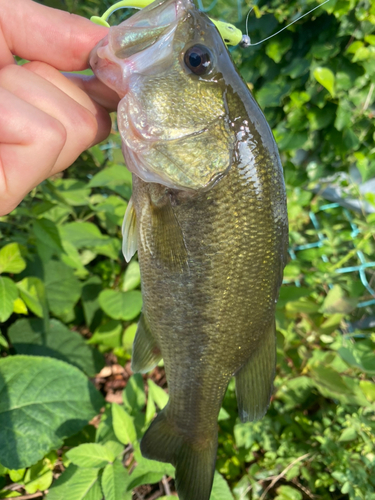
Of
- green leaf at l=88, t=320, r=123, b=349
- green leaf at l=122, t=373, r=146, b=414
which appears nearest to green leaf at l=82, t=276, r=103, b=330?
green leaf at l=88, t=320, r=123, b=349

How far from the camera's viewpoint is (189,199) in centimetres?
98

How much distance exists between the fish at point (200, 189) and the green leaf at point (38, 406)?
2.43ft

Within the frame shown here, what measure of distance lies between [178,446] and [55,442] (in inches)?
22.1

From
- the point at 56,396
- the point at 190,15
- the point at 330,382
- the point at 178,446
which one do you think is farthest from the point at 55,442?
the point at 190,15

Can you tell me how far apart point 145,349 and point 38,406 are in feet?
2.06

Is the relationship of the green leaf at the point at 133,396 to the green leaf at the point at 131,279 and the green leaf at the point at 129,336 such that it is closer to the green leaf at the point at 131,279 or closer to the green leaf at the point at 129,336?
the green leaf at the point at 129,336

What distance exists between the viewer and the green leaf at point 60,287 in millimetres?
1939

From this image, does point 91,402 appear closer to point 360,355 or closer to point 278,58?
point 360,355

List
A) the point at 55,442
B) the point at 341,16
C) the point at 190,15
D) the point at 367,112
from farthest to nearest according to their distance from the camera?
1. the point at 367,112
2. the point at 341,16
3. the point at 55,442
4. the point at 190,15

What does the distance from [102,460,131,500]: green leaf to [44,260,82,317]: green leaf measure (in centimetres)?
90

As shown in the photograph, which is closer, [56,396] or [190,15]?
[190,15]

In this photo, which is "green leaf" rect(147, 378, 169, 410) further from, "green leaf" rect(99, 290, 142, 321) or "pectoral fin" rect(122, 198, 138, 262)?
"pectoral fin" rect(122, 198, 138, 262)

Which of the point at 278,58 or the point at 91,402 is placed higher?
the point at 278,58

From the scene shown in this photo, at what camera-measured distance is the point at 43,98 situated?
910mm
